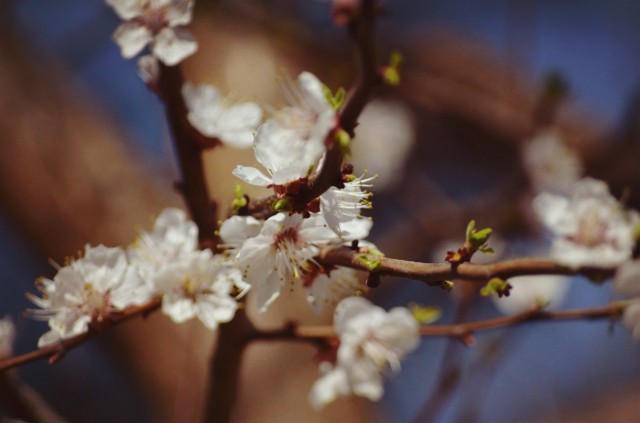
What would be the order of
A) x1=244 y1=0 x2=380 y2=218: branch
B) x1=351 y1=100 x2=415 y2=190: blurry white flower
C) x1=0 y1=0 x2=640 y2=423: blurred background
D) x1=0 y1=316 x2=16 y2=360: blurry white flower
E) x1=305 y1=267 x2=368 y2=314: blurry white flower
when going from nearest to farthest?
x1=244 y1=0 x2=380 y2=218: branch, x1=305 y1=267 x2=368 y2=314: blurry white flower, x1=0 y1=316 x2=16 y2=360: blurry white flower, x1=0 y1=0 x2=640 y2=423: blurred background, x1=351 y1=100 x2=415 y2=190: blurry white flower

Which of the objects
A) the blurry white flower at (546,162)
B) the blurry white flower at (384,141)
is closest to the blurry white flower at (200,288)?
the blurry white flower at (546,162)

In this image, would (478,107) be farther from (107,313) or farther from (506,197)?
(107,313)

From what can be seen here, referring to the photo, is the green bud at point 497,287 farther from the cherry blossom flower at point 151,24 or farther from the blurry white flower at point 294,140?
the cherry blossom flower at point 151,24

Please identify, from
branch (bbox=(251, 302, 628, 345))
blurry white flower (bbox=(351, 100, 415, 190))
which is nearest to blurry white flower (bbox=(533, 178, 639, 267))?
branch (bbox=(251, 302, 628, 345))

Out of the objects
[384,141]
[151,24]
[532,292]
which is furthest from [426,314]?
[384,141]

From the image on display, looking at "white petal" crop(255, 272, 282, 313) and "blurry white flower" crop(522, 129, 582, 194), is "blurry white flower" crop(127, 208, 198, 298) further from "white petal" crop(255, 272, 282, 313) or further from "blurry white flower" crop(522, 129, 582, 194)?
"blurry white flower" crop(522, 129, 582, 194)
